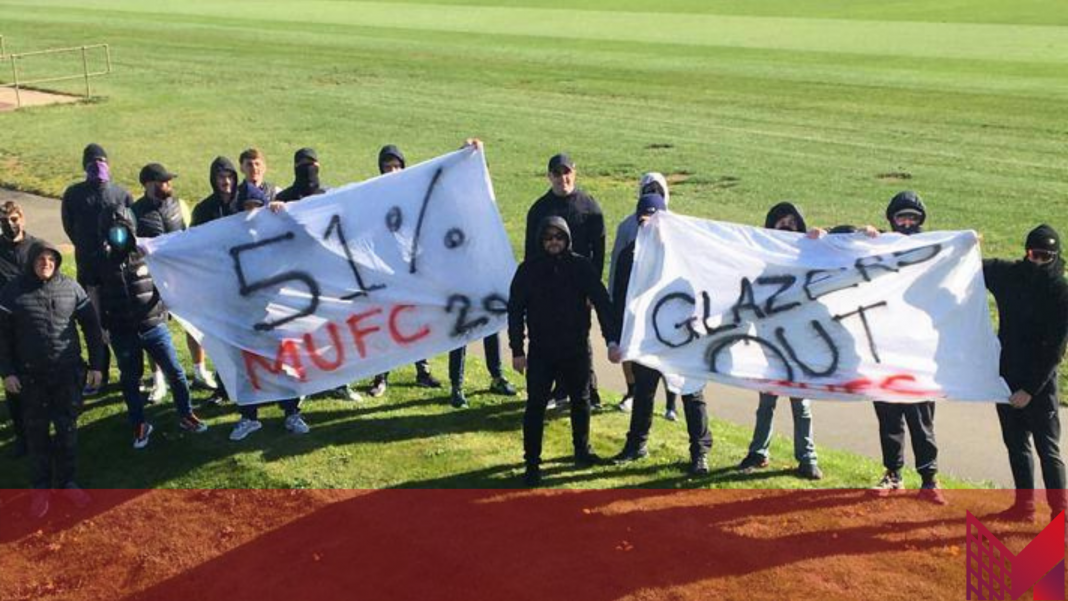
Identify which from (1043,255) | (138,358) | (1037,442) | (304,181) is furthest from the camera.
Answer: (304,181)

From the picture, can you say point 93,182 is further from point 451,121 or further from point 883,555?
point 451,121

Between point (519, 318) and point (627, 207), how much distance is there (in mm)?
10384

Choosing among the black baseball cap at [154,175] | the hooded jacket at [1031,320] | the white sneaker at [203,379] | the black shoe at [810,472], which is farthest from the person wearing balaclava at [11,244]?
the hooded jacket at [1031,320]

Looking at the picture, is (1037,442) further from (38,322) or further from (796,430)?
(38,322)

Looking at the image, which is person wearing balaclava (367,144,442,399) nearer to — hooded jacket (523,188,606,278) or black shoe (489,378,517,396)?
black shoe (489,378,517,396)

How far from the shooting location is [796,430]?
8.66 metres

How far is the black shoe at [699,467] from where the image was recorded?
862 cm

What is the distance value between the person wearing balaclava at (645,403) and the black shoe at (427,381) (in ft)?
8.15

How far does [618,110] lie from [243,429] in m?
20.3

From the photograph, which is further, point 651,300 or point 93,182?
point 93,182

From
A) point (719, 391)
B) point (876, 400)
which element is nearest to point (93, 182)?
point (719, 391)

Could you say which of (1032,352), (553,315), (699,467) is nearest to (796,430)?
(699,467)

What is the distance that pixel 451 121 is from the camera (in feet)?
88.3

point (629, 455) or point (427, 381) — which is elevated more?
point (427, 381)
